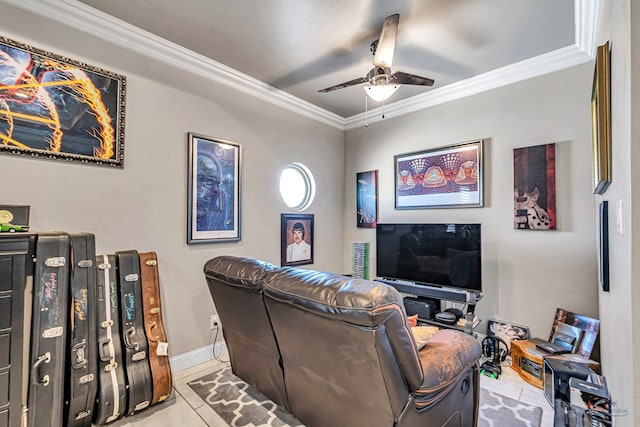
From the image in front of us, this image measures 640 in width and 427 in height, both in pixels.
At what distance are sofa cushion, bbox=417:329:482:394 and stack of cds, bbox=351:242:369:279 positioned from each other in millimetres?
2031

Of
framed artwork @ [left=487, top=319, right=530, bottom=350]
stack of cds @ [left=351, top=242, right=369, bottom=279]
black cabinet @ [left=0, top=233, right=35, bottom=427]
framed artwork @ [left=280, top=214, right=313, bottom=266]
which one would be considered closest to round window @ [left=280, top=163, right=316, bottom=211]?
framed artwork @ [left=280, top=214, right=313, bottom=266]

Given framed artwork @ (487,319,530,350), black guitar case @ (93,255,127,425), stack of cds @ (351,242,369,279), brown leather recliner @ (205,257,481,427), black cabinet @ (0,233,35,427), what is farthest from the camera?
stack of cds @ (351,242,369,279)

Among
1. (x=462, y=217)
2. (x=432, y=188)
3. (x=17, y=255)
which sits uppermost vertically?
(x=432, y=188)

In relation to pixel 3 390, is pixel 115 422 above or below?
below

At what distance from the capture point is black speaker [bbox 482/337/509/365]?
270cm

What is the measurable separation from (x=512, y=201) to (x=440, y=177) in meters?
0.77

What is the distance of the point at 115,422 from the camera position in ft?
6.26

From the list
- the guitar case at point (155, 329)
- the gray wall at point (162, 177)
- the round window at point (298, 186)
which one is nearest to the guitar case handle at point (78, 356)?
the guitar case at point (155, 329)

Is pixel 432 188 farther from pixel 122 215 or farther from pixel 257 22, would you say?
pixel 122 215

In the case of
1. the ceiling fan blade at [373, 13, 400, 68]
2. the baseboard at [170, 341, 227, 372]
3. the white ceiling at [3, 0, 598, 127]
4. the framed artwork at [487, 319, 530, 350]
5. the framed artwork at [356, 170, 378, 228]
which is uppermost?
the white ceiling at [3, 0, 598, 127]

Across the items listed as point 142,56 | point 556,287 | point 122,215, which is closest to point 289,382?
point 122,215

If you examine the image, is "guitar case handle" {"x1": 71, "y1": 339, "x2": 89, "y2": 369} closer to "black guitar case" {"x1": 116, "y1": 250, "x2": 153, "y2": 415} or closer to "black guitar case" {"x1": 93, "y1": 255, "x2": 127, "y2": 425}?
"black guitar case" {"x1": 93, "y1": 255, "x2": 127, "y2": 425}

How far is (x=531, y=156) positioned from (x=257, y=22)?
2.70m

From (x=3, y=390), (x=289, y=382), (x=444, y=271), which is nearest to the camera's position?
(x=3, y=390)
